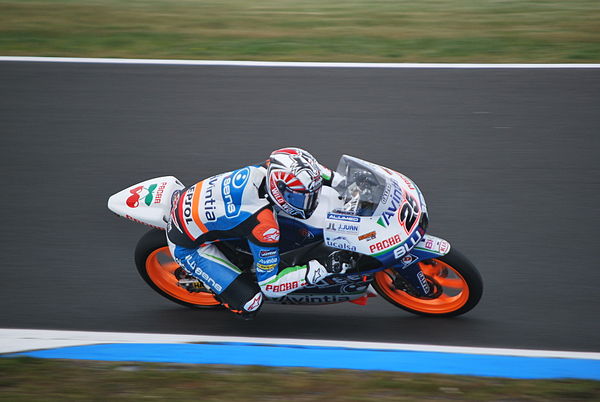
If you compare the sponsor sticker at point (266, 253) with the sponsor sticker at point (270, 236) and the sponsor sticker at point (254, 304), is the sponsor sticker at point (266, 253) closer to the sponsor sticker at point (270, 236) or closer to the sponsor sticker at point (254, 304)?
the sponsor sticker at point (270, 236)

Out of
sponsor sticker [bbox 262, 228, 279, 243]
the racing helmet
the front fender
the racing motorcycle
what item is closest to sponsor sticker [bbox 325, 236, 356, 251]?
the racing motorcycle

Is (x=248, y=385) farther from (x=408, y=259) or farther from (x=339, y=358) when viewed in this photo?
(x=408, y=259)

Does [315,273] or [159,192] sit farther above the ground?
[159,192]

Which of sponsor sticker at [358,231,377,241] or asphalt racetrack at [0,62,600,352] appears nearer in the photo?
sponsor sticker at [358,231,377,241]

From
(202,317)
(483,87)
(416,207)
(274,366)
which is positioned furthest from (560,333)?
(483,87)

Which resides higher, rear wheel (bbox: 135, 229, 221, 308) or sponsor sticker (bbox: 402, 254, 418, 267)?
sponsor sticker (bbox: 402, 254, 418, 267)

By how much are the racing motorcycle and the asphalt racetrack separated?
23cm

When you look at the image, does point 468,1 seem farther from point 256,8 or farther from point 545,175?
point 545,175

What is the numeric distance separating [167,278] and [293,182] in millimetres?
1673

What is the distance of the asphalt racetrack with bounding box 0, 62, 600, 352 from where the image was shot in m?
5.53

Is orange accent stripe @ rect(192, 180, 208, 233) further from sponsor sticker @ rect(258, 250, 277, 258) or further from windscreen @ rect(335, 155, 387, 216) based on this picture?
windscreen @ rect(335, 155, 387, 216)

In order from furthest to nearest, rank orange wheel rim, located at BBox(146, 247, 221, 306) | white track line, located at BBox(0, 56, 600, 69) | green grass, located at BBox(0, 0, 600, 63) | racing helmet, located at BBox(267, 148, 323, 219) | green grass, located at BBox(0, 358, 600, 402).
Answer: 1. green grass, located at BBox(0, 0, 600, 63)
2. white track line, located at BBox(0, 56, 600, 69)
3. orange wheel rim, located at BBox(146, 247, 221, 306)
4. racing helmet, located at BBox(267, 148, 323, 219)
5. green grass, located at BBox(0, 358, 600, 402)

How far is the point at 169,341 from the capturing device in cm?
518

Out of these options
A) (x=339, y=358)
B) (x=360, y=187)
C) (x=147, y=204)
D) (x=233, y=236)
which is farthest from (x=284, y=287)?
(x=147, y=204)
